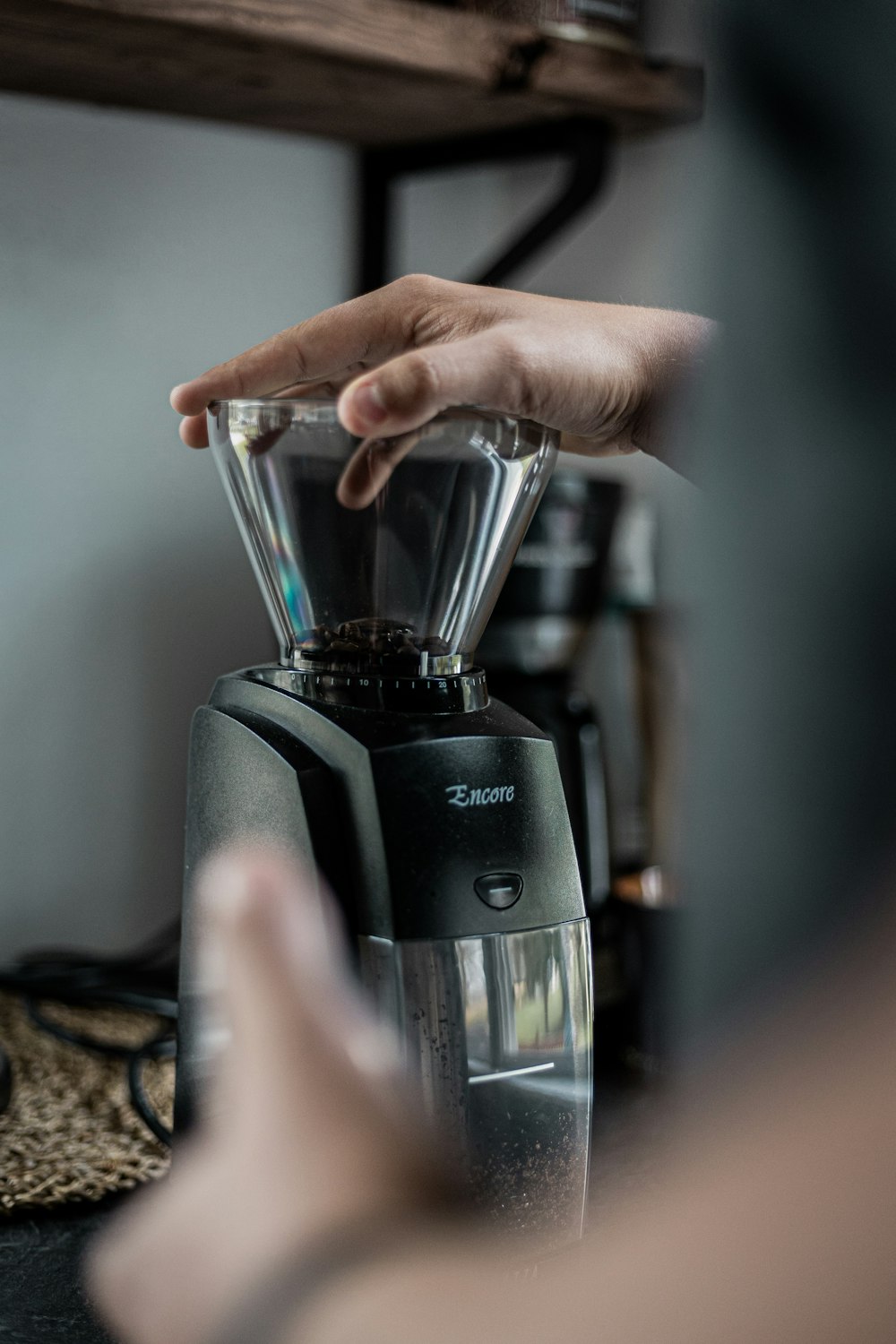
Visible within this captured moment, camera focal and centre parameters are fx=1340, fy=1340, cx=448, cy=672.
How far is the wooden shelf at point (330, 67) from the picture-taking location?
30.9 inches

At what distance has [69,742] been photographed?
3.42ft

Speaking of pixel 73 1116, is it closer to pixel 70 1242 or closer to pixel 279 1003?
pixel 70 1242

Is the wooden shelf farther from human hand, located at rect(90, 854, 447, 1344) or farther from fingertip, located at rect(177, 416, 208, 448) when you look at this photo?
human hand, located at rect(90, 854, 447, 1344)

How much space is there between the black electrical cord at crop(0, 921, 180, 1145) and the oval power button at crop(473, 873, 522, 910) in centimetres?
35

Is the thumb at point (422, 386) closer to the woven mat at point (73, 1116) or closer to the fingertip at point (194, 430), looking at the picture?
the fingertip at point (194, 430)

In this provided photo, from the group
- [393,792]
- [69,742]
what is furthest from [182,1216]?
[69,742]

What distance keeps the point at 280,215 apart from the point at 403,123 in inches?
5.3

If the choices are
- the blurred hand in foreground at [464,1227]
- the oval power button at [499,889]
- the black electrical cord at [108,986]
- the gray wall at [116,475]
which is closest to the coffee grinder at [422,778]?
the oval power button at [499,889]

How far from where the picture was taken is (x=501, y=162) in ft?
3.62

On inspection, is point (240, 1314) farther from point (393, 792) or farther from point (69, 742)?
point (69, 742)

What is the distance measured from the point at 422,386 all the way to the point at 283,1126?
0.89 feet

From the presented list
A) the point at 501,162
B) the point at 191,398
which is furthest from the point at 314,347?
the point at 501,162

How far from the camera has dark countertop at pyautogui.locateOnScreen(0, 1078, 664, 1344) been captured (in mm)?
551

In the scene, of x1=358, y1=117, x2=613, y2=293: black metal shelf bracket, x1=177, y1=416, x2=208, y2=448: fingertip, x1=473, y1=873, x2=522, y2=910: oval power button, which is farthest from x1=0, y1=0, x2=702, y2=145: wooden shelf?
x1=473, y1=873, x2=522, y2=910: oval power button
